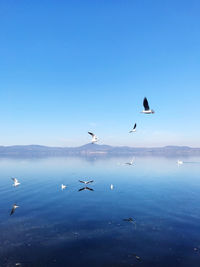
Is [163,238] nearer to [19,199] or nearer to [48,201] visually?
[48,201]

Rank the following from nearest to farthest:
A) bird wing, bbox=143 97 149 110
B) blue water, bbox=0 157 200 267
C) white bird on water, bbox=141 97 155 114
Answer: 1. bird wing, bbox=143 97 149 110
2. white bird on water, bbox=141 97 155 114
3. blue water, bbox=0 157 200 267

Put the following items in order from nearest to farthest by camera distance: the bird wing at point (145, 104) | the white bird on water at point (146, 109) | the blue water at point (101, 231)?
the bird wing at point (145, 104) → the white bird on water at point (146, 109) → the blue water at point (101, 231)

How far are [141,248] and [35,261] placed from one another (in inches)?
653

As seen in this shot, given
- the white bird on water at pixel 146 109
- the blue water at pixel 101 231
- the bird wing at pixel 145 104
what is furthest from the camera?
the blue water at pixel 101 231

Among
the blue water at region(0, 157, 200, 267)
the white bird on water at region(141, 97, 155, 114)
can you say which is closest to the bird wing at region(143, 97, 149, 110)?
the white bird on water at region(141, 97, 155, 114)

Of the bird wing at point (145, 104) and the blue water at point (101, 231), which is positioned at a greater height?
the bird wing at point (145, 104)

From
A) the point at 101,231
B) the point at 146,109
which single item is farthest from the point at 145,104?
the point at 101,231

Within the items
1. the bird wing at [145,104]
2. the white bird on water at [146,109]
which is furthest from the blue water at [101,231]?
the bird wing at [145,104]

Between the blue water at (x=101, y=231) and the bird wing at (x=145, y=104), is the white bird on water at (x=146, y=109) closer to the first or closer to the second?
the bird wing at (x=145, y=104)

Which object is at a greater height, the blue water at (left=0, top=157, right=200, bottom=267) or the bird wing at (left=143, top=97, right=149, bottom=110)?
the bird wing at (left=143, top=97, right=149, bottom=110)

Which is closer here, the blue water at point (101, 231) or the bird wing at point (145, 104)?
the bird wing at point (145, 104)

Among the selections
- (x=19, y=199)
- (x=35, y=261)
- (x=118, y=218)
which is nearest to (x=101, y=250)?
(x=35, y=261)

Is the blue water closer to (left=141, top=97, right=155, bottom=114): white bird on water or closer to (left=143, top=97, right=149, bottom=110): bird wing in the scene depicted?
(left=141, top=97, right=155, bottom=114): white bird on water

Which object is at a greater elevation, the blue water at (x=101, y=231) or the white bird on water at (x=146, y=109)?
the white bird on water at (x=146, y=109)
